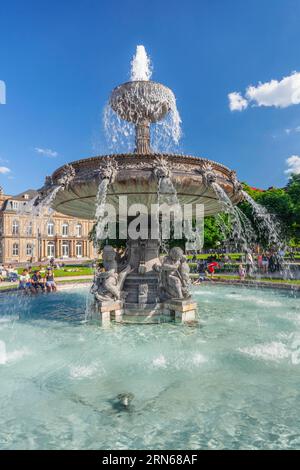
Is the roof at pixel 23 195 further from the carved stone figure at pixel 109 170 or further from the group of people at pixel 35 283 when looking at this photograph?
the carved stone figure at pixel 109 170

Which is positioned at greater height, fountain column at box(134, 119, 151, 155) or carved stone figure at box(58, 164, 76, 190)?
fountain column at box(134, 119, 151, 155)

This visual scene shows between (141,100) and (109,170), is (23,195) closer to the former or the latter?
(141,100)

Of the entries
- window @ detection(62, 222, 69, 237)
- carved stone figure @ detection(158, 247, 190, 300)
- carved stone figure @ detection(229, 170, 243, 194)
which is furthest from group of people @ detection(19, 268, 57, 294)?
window @ detection(62, 222, 69, 237)

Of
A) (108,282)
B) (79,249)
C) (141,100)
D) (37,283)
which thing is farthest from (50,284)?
(79,249)

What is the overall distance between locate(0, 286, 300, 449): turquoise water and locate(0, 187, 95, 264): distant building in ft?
158

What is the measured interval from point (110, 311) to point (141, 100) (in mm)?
6286

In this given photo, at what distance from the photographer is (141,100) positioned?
9.32 m

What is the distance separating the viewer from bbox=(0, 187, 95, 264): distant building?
58.0 m

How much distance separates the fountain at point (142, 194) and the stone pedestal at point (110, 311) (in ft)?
0.08

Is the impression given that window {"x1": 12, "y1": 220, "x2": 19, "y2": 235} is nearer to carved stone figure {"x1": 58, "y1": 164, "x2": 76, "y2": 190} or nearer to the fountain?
the fountain

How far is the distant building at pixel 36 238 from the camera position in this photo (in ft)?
190
